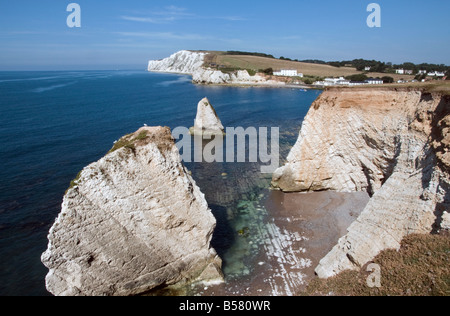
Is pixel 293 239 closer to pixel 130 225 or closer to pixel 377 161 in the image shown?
pixel 377 161

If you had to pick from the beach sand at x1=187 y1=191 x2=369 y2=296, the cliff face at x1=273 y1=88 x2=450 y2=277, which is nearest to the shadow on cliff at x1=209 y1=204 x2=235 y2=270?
the beach sand at x1=187 y1=191 x2=369 y2=296

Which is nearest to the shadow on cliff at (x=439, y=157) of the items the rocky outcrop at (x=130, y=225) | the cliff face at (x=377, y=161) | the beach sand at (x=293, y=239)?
the cliff face at (x=377, y=161)

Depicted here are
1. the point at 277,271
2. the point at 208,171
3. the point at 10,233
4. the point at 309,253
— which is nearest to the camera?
the point at 277,271

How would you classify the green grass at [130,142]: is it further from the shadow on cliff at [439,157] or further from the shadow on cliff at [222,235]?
the shadow on cliff at [439,157]
